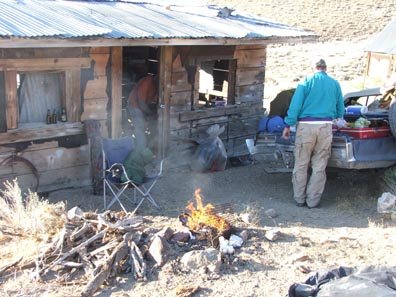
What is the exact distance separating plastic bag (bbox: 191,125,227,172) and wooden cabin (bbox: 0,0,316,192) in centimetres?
A: 35

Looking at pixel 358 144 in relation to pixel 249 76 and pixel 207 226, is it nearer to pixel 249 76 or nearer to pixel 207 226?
pixel 207 226

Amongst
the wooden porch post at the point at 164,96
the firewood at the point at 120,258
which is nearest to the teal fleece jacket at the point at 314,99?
the wooden porch post at the point at 164,96

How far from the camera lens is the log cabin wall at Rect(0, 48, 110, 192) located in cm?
750

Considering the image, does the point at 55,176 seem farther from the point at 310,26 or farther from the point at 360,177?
the point at 310,26

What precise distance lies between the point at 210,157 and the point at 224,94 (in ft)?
8.56

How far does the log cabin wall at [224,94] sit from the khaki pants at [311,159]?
2.85 metres

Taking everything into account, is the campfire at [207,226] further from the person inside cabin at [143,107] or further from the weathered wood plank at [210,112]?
the weathered wood plank at [210,112]

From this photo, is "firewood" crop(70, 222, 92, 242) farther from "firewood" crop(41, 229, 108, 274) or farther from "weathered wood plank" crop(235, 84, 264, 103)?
"weathered wood plank" crop(235, 84, 264, 103)

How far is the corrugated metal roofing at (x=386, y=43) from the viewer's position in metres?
20.8

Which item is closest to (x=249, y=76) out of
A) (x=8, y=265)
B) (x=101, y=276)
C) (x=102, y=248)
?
(x=102, y=248)

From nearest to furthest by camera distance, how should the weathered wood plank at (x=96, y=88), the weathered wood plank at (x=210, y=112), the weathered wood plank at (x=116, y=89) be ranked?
the weathered wood plank at (x=96, y=88), the weathered wood plank at (x=116, y=89), the weathered wood plank at (x=210, y=112)

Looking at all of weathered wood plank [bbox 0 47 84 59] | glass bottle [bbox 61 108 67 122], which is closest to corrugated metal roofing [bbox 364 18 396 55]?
weathered wood plank [bbox 0 47 84 59]

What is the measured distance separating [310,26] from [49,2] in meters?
32.4

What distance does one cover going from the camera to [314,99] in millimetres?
7344
